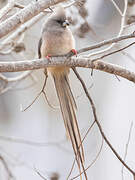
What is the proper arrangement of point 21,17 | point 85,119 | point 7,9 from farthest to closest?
1. point 85,119
2. point 7,9
3. point 21,17

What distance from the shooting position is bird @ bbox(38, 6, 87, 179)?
2.95 meters

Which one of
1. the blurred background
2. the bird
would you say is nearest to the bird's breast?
the bird

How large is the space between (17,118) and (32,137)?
0.48 metres

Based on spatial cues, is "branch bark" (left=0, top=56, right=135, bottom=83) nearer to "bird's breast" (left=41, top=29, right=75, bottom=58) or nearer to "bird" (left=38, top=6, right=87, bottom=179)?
"bird" (left=38, top=6, right=87, bottom=179)

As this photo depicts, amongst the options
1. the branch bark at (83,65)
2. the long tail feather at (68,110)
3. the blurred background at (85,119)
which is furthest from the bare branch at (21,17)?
the blurred background at (85,119)

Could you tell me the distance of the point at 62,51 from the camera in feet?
9.90

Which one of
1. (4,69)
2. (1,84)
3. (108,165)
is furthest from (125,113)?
(4,69)

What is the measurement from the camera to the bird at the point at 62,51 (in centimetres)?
295

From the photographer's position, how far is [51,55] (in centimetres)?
294

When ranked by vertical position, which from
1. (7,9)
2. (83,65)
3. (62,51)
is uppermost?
(7,9)

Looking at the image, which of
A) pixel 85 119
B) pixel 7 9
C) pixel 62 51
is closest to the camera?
pixel 7 9

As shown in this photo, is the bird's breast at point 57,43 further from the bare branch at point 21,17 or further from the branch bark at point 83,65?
the bare branch at point 21,17

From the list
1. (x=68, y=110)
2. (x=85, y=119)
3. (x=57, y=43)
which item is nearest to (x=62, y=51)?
(x=57, y=43)

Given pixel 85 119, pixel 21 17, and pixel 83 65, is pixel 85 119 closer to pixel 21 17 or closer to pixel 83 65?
pixel 83 65
